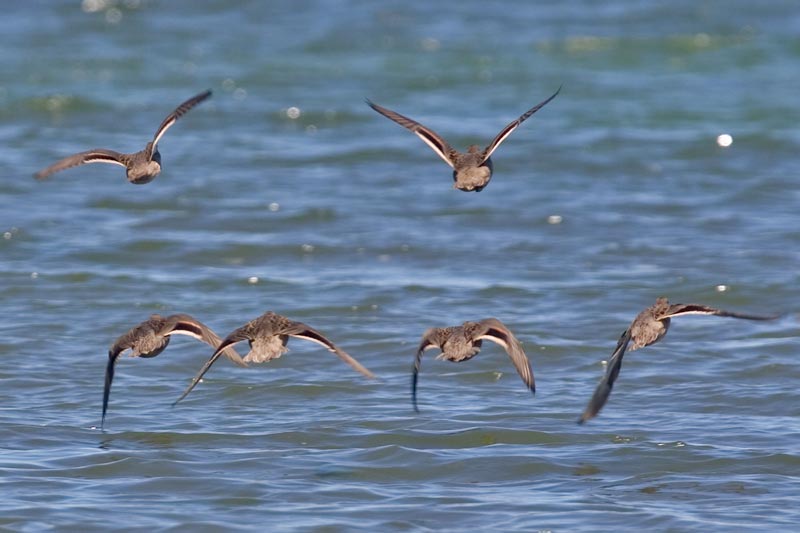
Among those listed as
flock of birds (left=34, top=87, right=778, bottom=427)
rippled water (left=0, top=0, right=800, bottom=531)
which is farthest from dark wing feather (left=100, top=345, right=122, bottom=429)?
rippled water (left=0, top=0, right=800, bottom=531)

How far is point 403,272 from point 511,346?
16.3 ft

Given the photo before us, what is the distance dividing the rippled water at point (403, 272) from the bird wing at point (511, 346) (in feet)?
2.33

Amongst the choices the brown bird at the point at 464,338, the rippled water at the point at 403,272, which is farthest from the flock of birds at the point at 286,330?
the rippled water at the point at 403,272

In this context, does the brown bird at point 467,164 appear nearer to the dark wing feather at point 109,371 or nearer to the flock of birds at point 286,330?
the flock of birds at point 286,330

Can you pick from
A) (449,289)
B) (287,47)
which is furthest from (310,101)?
(449,289)

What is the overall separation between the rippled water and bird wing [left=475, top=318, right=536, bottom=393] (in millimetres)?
712

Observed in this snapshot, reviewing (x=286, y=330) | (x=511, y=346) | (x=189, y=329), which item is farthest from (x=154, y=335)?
(x=511, y=346)

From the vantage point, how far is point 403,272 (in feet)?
40.5

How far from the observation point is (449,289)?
11.8 m

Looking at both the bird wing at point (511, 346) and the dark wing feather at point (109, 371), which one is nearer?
the bird wing at point (511, 346)

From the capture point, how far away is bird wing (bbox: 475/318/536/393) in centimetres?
717

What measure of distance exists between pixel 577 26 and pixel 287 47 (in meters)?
5.01

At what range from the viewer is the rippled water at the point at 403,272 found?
773 cm

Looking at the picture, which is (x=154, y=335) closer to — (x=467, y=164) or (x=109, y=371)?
(x=109, y=371)
